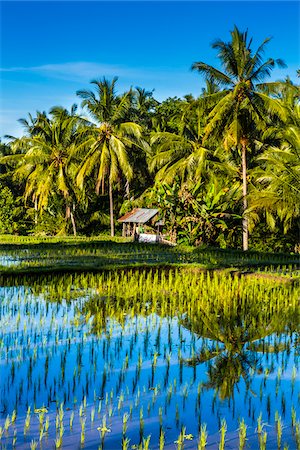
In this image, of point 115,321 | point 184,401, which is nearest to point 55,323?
point 115,321

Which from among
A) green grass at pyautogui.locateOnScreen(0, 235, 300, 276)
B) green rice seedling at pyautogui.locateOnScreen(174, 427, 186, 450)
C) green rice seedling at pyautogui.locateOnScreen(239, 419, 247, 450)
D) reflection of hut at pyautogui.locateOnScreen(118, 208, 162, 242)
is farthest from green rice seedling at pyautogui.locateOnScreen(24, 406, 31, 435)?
reflection of hut at pyautogui.locateOnScreen(118, 208, 162, 242)

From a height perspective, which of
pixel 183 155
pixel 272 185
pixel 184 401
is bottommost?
pixel 184 401

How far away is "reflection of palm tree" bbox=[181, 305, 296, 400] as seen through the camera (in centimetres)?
473

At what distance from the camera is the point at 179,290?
28.9ft

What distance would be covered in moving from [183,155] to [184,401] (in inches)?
734

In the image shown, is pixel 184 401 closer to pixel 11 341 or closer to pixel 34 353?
pixel 34 353

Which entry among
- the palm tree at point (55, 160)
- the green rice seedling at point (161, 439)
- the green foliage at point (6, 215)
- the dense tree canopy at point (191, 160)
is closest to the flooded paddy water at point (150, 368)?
the green rice seedling at point (161, 439)

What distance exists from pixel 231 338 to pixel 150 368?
1.34 meters

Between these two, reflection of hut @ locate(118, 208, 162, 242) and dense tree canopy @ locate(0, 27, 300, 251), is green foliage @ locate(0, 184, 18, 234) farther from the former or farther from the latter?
reflection of hut @ locate(118, 208, 162, 242)

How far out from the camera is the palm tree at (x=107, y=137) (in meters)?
22.2

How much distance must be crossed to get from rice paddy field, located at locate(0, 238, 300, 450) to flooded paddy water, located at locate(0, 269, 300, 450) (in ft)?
0.04

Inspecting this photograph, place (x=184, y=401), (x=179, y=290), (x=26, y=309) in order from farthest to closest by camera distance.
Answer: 1. (x=179, y=290)
2. (x=26, y=309)
3. (x=184, y=401)

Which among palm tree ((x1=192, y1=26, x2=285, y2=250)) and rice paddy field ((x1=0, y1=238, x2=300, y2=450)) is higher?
palm tree ((x1=192, y1=26, x2=285, y2=250))

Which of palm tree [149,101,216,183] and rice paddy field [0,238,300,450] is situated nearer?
rice paddy field [0,238,300,450]
